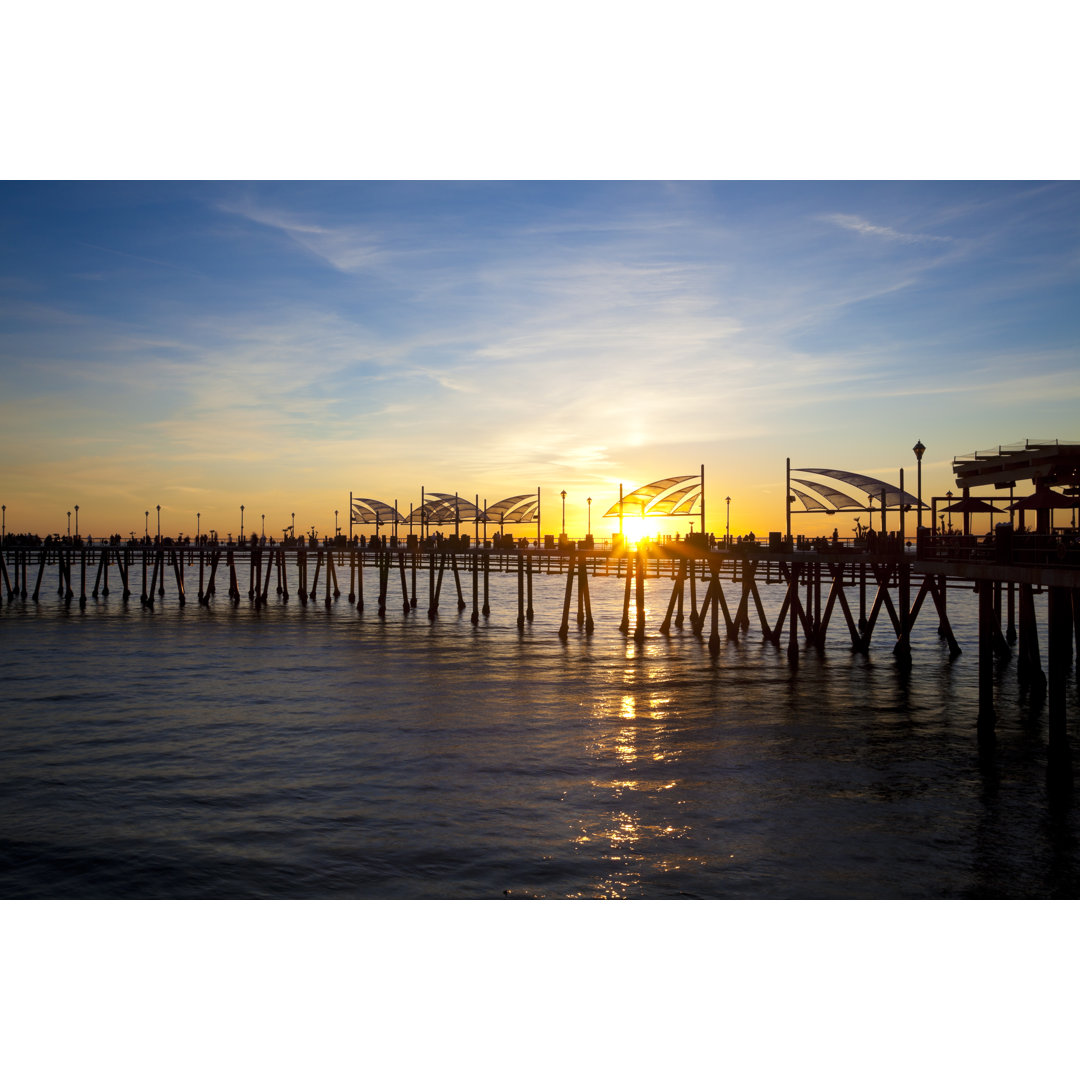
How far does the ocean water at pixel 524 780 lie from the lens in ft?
44.3

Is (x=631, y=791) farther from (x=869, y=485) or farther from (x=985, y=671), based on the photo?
(x=869, y=485)

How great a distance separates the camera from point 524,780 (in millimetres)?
18922

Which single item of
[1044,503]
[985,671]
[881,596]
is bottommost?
[985,671]

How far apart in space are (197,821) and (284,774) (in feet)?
11.0

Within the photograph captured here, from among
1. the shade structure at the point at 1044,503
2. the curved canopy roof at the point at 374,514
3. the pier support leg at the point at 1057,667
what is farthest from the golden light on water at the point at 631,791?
the curved canopy roof at the point at 374,514

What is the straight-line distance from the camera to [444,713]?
26.1m

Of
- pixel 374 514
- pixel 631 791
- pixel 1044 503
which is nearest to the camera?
pixel 631 791

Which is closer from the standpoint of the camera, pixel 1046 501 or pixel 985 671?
pixel 985 671

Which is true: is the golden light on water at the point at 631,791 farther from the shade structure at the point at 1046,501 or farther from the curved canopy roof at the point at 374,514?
the curved canopy roof at the point at 374,514

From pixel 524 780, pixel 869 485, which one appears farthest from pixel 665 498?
pixel 524 780

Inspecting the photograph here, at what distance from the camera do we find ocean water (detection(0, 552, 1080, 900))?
44.3 ft

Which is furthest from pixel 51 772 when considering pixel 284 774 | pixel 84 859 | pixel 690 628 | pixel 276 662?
pixel 690 628

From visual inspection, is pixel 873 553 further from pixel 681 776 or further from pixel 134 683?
pixel 134 683

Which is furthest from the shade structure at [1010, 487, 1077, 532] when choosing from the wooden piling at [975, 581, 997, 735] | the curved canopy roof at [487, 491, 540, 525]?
the curved canopy roof at [487, 491, 540, 525]
